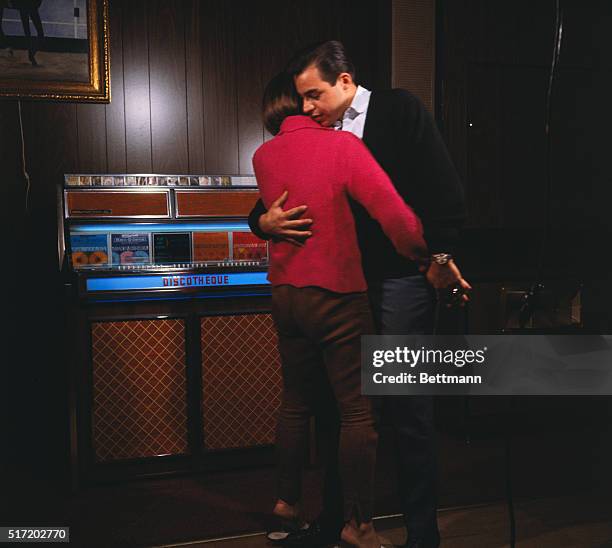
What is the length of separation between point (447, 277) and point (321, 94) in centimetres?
55

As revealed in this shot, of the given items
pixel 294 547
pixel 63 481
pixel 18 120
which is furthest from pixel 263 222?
pixel 18 120

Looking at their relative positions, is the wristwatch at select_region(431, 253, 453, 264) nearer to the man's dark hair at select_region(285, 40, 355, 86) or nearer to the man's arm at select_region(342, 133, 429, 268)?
the man's arm at select_region(342, 133, 429, 268)

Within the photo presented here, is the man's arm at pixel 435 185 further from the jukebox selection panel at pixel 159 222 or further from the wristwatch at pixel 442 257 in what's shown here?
the jukebox selection panel at pixel 159 222

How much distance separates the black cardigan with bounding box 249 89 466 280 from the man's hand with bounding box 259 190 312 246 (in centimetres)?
21

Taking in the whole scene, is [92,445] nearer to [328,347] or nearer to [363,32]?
[328,347]

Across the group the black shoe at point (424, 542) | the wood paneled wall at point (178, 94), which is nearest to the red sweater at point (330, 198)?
the black shoe at point (424, 542)

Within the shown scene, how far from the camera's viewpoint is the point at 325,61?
1.63 meters

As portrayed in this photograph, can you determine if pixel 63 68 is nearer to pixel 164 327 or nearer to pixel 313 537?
pixel 164 327

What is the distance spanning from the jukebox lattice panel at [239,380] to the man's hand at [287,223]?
1121 millimetres

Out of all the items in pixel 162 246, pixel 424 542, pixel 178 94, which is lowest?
pixel 424 542

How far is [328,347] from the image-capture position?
5.50 ft

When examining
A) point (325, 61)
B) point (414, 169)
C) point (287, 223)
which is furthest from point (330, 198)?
point (325, 61)

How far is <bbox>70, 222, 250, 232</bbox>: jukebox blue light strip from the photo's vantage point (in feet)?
8.63

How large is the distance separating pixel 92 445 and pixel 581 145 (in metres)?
2.76
